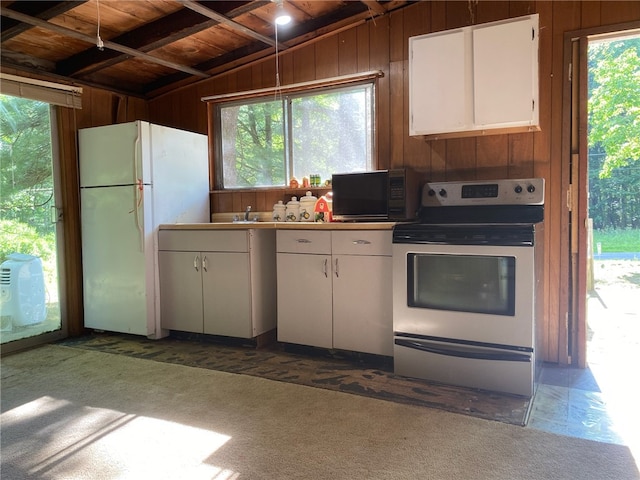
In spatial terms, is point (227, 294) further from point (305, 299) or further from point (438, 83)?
point (438, 83)

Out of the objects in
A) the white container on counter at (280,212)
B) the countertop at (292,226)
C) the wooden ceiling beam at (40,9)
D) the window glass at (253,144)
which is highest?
the wooden ceiling beam at (40,9)

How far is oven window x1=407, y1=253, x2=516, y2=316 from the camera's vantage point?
2381 mm

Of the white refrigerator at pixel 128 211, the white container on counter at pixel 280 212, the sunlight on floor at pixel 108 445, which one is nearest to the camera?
the sunlight on floor at pixel 108 445

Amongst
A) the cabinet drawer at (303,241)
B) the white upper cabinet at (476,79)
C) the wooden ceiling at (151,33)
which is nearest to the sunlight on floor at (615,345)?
the white upper cabinet at (476,79)

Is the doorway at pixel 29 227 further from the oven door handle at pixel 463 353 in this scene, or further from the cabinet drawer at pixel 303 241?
the oven door handle at pixel 463 353

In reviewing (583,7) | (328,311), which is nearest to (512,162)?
(583,7)

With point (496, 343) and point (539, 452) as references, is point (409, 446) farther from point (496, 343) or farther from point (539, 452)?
point (496, 343)

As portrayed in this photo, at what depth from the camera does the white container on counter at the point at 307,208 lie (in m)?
3.51

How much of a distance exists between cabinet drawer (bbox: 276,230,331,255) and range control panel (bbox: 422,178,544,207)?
2.42ft

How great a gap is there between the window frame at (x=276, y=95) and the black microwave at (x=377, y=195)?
1.35 feet

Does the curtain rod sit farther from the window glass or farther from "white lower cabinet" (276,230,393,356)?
"white lower cabinet" (276,230,393,356)

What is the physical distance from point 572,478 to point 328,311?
1627 mm

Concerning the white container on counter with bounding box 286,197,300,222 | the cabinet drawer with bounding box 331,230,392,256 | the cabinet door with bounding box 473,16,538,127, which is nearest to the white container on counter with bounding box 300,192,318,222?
the white container on counter with bounding box 286,197,300,222

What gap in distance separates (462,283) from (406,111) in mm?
1415
